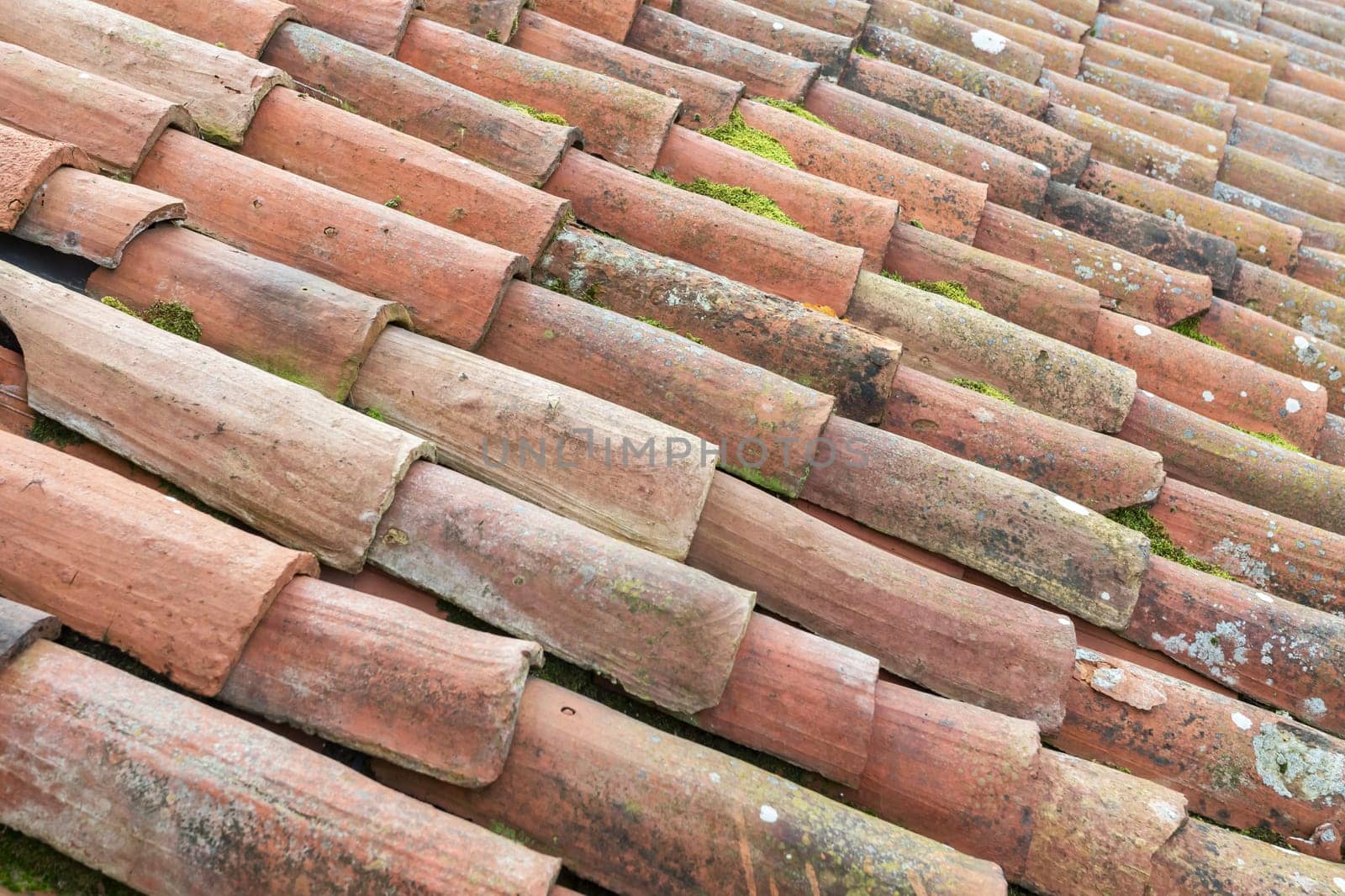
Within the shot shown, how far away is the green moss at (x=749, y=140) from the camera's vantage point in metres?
3.52

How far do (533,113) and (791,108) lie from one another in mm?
1112

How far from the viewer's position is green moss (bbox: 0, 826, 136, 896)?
176cm

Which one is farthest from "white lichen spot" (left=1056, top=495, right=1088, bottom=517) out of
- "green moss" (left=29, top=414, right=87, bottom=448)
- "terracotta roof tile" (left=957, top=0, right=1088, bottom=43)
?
"terracotta roof tile" (left=957, top=0, right=1088, bottom=43)

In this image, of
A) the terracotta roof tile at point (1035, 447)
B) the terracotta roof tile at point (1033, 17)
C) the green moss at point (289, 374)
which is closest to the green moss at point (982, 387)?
the terracotta roof tile at point (1035, 447)

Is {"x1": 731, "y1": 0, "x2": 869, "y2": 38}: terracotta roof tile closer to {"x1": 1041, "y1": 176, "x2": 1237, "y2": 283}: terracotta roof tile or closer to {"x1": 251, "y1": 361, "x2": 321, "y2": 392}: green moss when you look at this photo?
{"x1": 1041, "y1": 176, "x2": 1237, "y2": 283}: terracotta roof tile

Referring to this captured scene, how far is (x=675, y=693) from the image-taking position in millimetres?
2088

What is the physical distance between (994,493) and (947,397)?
1.33ft

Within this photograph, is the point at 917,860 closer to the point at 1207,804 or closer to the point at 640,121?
the point at 1207,804

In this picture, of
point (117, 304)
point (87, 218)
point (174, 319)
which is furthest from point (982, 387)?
point (87, 218)

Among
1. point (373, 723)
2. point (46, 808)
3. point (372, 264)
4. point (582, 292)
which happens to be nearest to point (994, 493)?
point (582, 292)

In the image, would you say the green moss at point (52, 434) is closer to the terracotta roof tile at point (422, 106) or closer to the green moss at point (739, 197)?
the terracotta roof tile at point (422, 106)

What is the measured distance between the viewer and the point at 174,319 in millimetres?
2469

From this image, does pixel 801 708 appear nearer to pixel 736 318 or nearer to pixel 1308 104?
pixel 736 318

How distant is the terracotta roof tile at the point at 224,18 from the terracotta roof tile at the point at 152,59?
190mm
